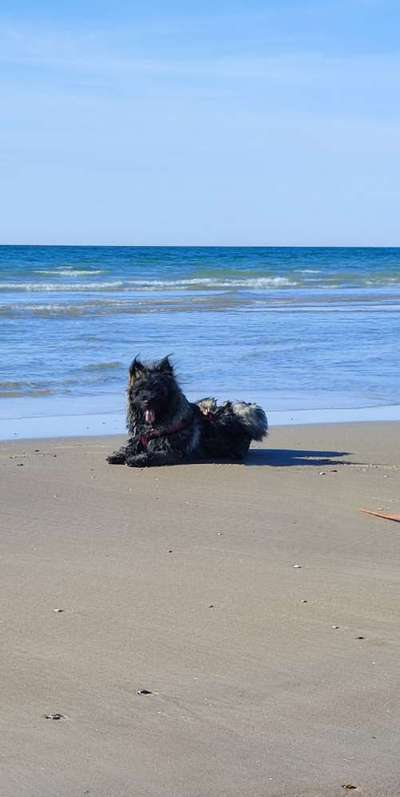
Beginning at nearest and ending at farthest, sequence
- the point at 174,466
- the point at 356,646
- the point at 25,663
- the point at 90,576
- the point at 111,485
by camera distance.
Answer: the point at 25,663 < the point at 356,646 < the point at 90,576 < the point at 111,485 < the point at 174,466

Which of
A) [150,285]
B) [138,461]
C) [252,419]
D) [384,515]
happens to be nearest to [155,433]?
[138,461]

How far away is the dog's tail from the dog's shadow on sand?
163 millimetres

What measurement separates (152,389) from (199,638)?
4.73m

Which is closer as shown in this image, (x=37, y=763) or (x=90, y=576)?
(x=37, y=763)

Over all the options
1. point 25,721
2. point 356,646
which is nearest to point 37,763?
point 25,721

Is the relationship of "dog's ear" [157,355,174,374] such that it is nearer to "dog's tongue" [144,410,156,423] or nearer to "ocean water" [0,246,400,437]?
→ "dog's tongue" [144,410,156,423]

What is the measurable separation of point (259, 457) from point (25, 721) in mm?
5997

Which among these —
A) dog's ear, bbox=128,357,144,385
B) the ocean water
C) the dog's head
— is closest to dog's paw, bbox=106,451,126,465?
the dog's head

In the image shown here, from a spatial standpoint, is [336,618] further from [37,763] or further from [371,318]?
[371,318]

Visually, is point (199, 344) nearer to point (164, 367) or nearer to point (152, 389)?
point (164, 367)

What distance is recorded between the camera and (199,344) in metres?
19.4

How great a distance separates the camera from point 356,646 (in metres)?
5.10

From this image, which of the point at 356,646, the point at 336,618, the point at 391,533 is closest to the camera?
the point at 356,646

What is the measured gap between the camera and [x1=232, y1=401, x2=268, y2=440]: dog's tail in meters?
10.1
